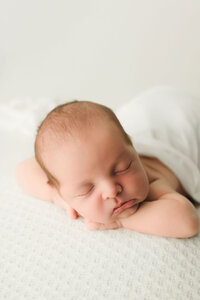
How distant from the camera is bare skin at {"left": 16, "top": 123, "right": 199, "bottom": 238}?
3.34 ft

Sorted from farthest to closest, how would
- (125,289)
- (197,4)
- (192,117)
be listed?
(197,4), (192,117), (125,289)

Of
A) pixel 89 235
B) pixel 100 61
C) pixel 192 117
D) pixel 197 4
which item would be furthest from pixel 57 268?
pixel 197 4

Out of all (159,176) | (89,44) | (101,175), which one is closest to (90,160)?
(101,175)

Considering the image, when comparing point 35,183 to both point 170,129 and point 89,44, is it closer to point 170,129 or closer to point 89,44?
point 170,129

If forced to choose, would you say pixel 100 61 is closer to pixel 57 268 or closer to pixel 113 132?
pixel 113 132

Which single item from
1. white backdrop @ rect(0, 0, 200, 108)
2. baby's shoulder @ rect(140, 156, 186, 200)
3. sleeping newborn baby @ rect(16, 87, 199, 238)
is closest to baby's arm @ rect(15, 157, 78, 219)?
sleeping newborn baby @ rect(16, 87, 199, 238)

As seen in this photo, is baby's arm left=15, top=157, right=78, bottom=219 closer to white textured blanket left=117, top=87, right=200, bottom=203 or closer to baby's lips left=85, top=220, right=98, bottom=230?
baby's lips left=85, top=220, right=98, bottom=230

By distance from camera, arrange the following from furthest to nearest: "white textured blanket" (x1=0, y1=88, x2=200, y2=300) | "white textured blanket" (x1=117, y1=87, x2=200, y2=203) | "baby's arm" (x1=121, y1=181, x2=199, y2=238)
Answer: "white textured blanket" (x1=117, y1=87, x2=200, y2=203) → "baby's arm" (x1=121, y1=181, x2=199, y2=238) → "white textured blanket" (x1=0, y1=88, x2=200, y2=300)

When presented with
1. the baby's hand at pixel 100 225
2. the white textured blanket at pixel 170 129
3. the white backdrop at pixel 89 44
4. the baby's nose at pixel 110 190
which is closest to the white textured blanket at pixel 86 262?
the baby's hand at pixel 100 225

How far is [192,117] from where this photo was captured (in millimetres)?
1488

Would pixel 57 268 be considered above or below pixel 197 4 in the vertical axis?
below

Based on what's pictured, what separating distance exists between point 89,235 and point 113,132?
0.29 m

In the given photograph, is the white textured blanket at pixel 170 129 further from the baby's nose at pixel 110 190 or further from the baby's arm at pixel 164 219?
the baby's nose at pixel 110 190

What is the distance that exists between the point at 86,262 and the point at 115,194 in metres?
0.18
